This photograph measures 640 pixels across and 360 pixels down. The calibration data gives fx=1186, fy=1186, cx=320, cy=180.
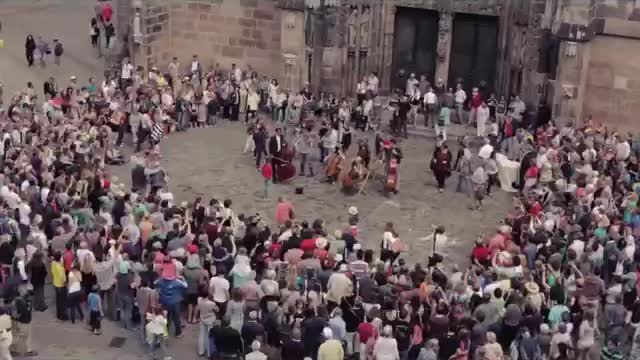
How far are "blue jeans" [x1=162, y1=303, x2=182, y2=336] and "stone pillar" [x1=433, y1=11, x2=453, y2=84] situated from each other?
51.1 feet

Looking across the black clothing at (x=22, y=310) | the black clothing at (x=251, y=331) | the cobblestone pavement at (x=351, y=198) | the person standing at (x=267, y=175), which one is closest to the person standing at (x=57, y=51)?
the cobblestone pavement at (x=351, y=198)

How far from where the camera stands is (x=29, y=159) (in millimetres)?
26156

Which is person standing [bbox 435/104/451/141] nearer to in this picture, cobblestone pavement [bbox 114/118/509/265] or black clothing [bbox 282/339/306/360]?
cobblestone pavement [bbox 114/118/509/265]

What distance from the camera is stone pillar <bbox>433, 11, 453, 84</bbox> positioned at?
3447cm

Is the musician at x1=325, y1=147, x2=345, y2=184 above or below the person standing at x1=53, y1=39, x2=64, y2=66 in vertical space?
below

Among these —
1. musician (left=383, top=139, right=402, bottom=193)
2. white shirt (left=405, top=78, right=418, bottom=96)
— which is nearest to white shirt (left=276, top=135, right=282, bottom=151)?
musician (left=383, top=139, right=402, bottom=193)

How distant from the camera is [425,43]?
35312 mm

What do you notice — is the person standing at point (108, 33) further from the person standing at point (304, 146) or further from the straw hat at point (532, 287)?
the straw hat at point (532, 287)

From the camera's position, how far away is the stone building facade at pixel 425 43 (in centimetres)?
3105

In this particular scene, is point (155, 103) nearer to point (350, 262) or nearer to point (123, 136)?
point (123, 136)

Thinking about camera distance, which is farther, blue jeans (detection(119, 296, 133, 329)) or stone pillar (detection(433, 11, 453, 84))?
stone pillar (detection(433, 11, 453, 84))

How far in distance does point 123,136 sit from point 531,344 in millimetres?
15105

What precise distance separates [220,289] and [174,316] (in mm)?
1233

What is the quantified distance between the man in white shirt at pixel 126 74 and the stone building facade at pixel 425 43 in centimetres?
84
